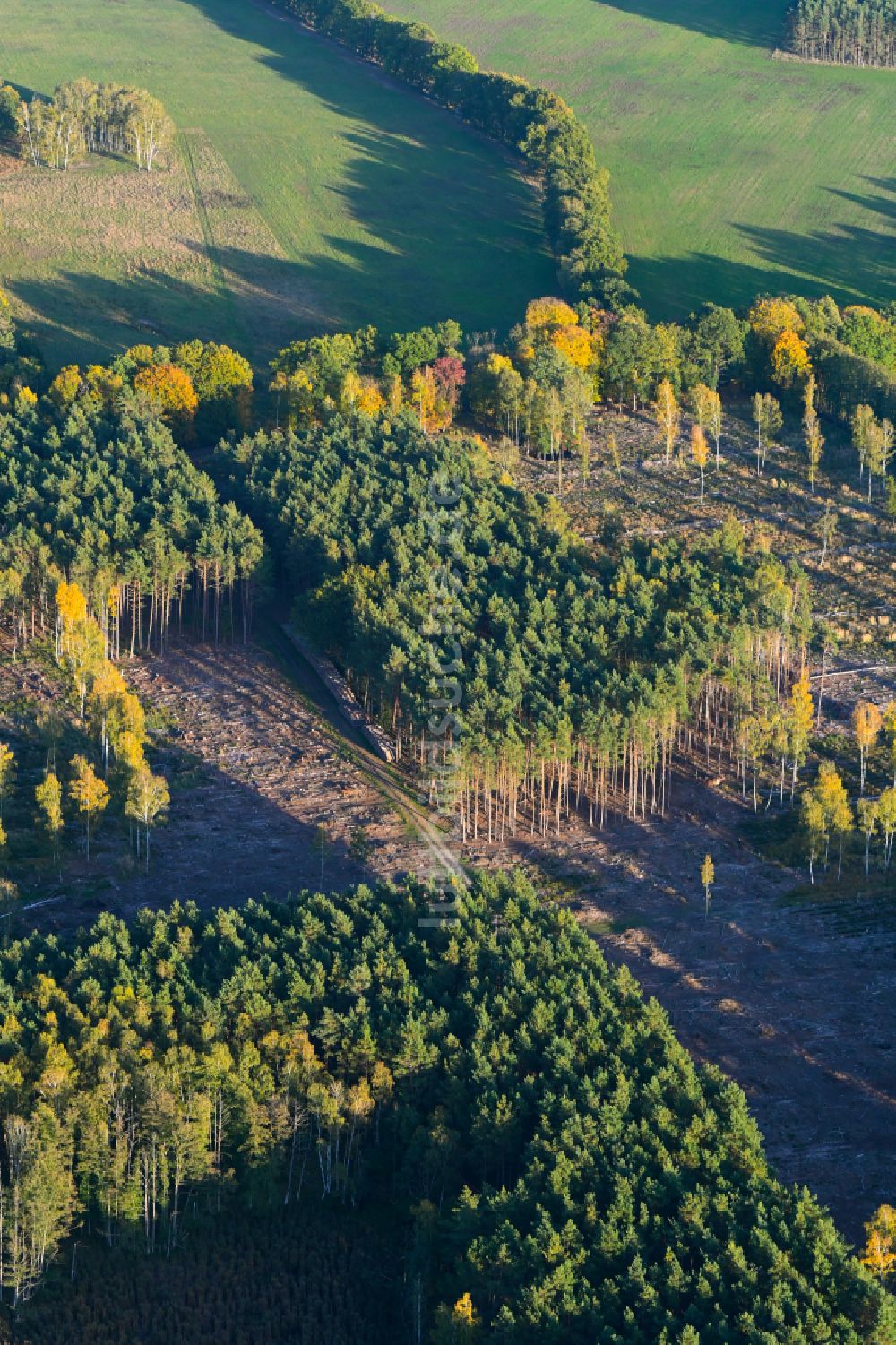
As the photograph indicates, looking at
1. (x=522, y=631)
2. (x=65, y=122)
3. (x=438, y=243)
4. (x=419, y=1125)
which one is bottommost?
(x=419, y=1125)

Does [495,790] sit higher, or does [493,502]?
[493,502]

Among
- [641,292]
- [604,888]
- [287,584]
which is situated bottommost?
[604,888]

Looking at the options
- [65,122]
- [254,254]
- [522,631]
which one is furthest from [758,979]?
[65,122]

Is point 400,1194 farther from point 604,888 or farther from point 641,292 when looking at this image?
point 641,292

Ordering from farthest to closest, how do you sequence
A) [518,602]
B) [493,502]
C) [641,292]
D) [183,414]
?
1. [641,292]
2. [183,414]
3. [493,502]
4. [518,602]

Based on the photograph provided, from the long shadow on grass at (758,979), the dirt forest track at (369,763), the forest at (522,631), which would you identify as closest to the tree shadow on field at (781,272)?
the forest at (522,631)

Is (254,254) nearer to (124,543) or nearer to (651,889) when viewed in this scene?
(124,543)

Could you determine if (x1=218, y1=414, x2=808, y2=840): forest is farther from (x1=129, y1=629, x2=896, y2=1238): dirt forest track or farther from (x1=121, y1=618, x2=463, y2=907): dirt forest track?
(x1=121, y1=618, x2=463, y2=907): dirt forest track

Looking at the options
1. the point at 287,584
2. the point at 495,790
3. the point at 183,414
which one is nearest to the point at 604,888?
the point at 495,790

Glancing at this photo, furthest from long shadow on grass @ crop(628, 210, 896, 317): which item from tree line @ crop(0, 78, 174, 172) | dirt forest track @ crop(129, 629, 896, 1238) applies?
dirt forest track @ crop(129, 629, 896, 1238)
